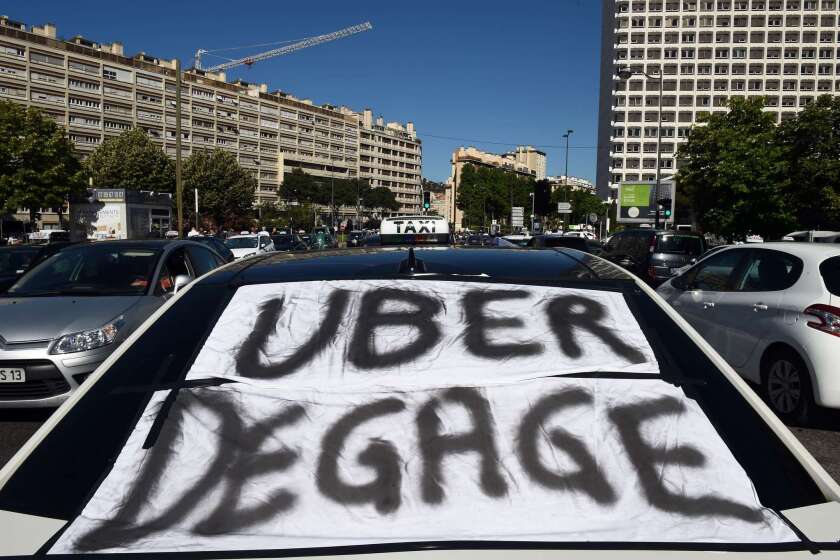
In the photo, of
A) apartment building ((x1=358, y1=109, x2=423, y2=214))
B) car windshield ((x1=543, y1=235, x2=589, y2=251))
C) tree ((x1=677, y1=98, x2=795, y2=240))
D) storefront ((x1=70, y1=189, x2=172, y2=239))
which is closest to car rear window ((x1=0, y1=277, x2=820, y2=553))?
car windshield ((x1=543, y1=235, x2=589, y2=251))

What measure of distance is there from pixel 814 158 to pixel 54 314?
47295 millimetres

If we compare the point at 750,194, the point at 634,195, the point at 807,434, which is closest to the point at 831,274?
the point at 807,434

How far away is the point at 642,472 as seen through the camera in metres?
1.63

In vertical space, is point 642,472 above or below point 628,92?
below

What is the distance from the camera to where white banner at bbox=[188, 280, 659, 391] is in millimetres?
1891

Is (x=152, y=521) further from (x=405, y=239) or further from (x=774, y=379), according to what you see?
(x=405, y=239)

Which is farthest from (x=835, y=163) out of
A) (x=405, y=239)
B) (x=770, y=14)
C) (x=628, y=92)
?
(x=770, y=14)

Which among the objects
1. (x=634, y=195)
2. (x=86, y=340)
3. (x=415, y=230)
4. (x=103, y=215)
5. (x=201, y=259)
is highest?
(x=634, y=195)

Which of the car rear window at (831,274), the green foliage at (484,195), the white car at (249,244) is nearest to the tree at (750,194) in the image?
the white car at (249,244)

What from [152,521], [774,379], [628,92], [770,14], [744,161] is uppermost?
[770,14]

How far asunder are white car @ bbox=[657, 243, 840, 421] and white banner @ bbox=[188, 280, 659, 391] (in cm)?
426

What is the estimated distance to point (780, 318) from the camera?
5996mm

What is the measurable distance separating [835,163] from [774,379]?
42732mm

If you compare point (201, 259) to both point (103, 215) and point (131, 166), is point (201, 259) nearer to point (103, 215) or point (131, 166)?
point (103, 215)
